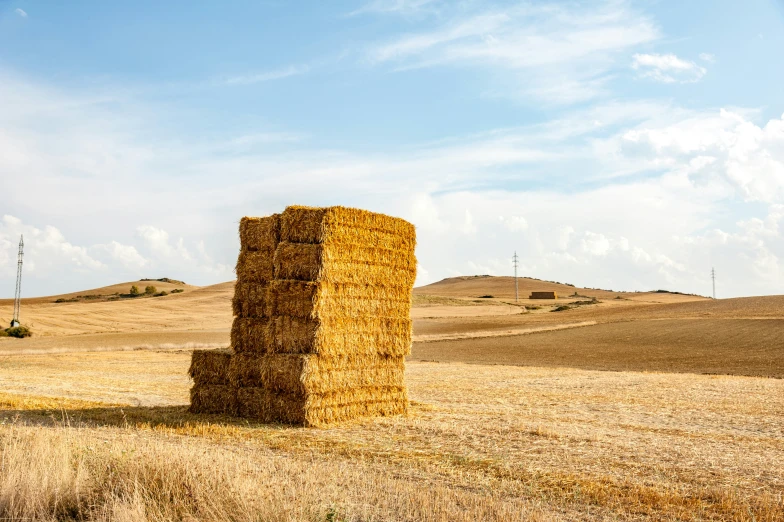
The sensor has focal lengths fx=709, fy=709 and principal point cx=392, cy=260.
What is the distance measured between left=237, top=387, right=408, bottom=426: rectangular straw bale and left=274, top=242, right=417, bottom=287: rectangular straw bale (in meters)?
2.10

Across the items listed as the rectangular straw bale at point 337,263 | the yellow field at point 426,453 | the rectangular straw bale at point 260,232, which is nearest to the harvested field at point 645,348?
the yellow field at point 426,453

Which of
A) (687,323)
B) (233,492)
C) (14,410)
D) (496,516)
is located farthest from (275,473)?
(687,323)

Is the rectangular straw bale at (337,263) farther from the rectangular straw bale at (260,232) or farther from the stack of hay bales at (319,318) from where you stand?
the rectangular straw bale at (260,232)

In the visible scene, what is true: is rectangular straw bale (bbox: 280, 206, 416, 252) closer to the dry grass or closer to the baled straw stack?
the baled straw stack

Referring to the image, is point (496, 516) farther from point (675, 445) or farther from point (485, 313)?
point (485, 313)

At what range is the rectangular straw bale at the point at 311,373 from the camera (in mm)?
12328

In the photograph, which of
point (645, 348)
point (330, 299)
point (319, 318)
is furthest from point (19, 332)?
point (319, 318)

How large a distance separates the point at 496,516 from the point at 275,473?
8.56 ft

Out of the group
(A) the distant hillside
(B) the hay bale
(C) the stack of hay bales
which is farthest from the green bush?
(B) the hay bale

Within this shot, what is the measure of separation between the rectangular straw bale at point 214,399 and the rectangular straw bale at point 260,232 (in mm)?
2776

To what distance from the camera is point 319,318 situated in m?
12.5

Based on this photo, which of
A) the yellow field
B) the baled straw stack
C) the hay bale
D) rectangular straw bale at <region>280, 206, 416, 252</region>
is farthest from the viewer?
the hay bale

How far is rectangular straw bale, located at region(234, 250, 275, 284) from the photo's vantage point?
45.0 ft

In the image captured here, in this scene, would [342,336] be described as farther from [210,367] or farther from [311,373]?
[210,367]
